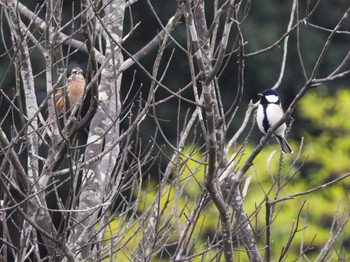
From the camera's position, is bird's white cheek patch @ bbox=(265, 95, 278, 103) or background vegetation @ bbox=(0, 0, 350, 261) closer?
background vegetation @ bbox=(0, 0, 350, 261)

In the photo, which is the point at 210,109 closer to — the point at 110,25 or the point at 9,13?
the point at 9,13

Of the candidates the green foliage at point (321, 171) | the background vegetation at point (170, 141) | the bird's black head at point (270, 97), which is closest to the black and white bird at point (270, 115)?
the bird's black head at point (270, 97)

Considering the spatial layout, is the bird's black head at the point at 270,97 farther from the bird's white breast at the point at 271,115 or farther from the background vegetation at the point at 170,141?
the background vegetation at the point at 170,141

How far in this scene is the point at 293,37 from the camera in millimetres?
18203

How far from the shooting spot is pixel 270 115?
6531mm

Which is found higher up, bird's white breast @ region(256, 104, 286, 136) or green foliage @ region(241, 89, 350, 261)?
bird's white breast @ region(256, 104, 286, 136)

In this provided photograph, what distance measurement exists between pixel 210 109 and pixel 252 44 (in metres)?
13.3

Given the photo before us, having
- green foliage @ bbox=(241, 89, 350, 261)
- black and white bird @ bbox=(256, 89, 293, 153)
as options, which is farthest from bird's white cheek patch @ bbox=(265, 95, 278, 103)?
green foliage @ bbox=(241, 89, 350, 261)

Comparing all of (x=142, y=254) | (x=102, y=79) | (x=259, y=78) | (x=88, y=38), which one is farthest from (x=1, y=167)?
(x=259, y=78)

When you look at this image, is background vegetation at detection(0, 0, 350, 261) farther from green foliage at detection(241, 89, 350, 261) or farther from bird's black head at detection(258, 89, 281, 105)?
bird's black head at detection(258, 89, 281, 105)

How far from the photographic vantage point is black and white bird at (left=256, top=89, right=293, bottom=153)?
6.43 meters

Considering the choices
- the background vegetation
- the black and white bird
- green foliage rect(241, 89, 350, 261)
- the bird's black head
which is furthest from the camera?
green foliage rect(241, 89, 350, 261)

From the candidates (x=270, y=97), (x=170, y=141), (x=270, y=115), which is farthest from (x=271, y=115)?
(x=170, y=141)

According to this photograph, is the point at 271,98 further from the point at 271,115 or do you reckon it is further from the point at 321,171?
the point at 321,171
